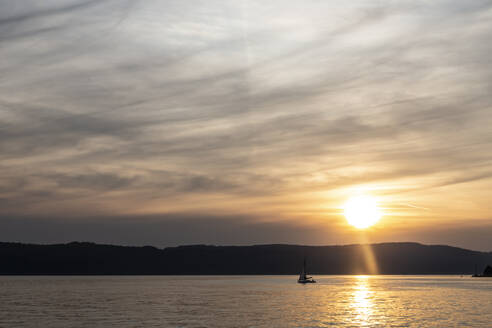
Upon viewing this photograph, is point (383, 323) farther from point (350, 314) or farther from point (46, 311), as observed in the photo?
point (46, 311)

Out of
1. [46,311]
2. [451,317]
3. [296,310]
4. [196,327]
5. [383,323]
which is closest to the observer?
[196,327]

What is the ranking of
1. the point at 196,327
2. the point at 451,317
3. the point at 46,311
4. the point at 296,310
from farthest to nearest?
the point at 296,310 < the point at 46,311 < the point at 451,317 < the point at 196,327

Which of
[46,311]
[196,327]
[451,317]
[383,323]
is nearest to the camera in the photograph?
[196,327]

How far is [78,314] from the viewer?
330 feet

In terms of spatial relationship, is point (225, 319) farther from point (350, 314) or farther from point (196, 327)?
point (350, 314)

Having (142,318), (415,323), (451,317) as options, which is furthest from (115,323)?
(451,317)

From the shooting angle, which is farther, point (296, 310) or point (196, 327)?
point (296, 310)

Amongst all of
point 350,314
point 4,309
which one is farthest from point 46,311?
point 350,314

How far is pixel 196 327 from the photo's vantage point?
81.1 metres

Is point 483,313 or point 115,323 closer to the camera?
point 115,323

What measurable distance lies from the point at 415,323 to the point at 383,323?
5113 millimetres

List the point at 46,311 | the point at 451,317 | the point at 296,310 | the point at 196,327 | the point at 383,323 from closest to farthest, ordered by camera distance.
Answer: the point at 196,327
the point at 383,323
the point at 451,317
the point at 46,311
the point at 296,310

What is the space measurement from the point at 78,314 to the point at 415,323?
53283 mm

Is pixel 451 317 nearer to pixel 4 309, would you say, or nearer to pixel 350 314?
pixel 350 314
